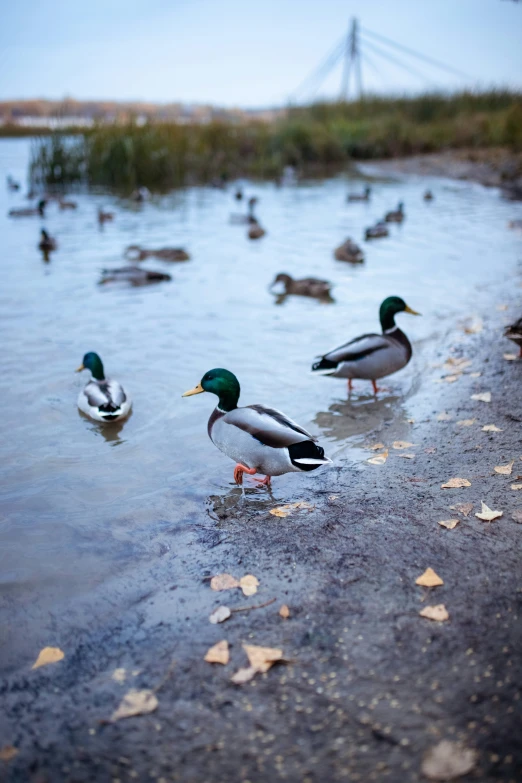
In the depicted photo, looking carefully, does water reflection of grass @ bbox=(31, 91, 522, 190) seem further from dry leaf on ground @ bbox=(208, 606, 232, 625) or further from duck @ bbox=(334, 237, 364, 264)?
dry leaf on ground @ bbox=(208, 606, 232, 625)

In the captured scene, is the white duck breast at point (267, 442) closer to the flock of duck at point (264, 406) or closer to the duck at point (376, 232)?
the flock of duck at point (264, 406)

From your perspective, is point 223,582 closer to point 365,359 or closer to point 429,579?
point 429,579

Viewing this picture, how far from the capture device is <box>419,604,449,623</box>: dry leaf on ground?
8.68ft

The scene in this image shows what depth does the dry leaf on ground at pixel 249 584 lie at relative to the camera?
2984mm

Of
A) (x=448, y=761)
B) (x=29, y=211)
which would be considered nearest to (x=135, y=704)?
(x=448, y=761)

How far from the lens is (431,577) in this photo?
2920 millimetres

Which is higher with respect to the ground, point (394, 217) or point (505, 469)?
point (394, 217)

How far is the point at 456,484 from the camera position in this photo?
382 cm

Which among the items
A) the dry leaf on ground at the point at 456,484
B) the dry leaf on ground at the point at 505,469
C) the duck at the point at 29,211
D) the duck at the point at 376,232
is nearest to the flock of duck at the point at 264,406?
the dry leaf on ground at the point at 456,484

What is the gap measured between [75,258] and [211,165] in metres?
13.0

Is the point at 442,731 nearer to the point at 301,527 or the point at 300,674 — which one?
the point at 300,674

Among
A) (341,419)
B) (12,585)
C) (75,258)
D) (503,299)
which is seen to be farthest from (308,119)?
(12,585)

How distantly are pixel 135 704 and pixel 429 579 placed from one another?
1378 millimetres

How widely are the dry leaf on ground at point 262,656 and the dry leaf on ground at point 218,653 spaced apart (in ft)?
0.27
